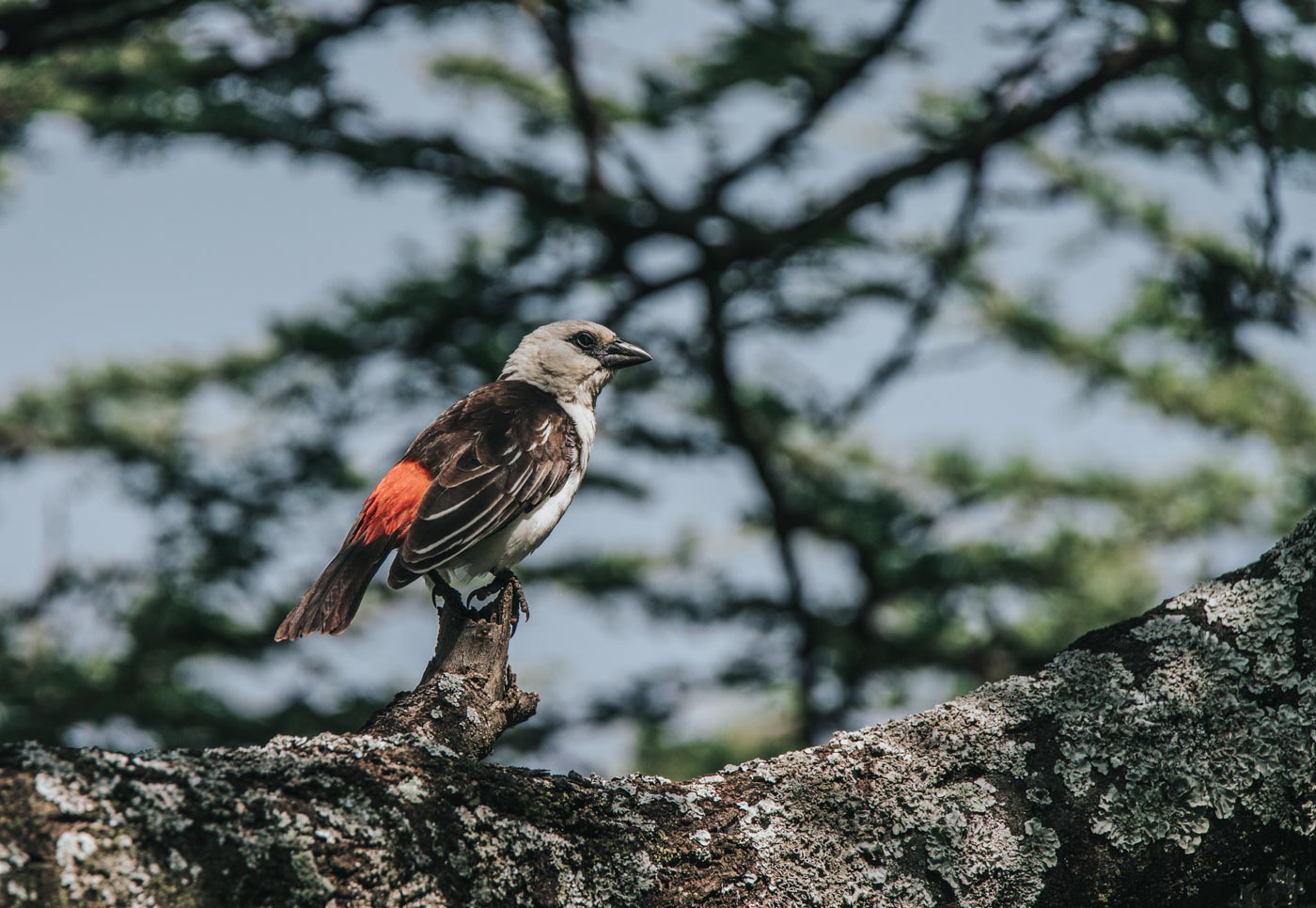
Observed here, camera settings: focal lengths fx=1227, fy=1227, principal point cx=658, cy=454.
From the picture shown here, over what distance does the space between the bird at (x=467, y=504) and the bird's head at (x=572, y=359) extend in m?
0.19

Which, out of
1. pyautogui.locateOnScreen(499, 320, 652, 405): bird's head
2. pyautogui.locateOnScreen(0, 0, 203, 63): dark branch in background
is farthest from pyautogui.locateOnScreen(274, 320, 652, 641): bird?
pyautogui.locateOnScreen(0, 0, 203, 63): dark branch in background

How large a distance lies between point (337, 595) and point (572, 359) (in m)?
2.20

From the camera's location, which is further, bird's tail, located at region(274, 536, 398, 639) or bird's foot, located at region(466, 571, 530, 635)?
bird's tail, located at region(274, 536, 398, 639)

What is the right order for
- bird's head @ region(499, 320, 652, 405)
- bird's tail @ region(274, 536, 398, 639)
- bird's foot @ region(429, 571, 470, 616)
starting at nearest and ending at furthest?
bird's foot @ region(429, 571, 470, 616) < bird's tail @ region(274, 536, 398, 639) < bird's head @ region(499, 320, 652, 405)

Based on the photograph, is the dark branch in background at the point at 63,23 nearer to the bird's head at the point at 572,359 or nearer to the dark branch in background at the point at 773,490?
the bird's head at the point at 572,359

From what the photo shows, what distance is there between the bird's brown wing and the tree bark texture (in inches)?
84.1

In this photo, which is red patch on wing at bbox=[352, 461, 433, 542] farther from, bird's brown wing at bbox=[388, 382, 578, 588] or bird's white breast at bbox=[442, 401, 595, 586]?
bird's white breast at bbox=[442, 401, 595, 586]

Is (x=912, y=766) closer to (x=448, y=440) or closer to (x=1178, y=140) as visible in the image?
(x=448, y=440)

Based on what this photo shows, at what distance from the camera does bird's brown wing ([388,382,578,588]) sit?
13.9 feet

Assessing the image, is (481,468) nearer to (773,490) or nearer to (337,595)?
(337,595)

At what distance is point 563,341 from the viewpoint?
5.97m

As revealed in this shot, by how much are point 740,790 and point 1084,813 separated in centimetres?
59

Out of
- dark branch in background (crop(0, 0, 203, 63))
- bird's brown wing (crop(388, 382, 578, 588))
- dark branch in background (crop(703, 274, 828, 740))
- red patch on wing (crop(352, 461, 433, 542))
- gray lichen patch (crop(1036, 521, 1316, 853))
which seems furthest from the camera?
dark branch in background (crop(703, 274, 828, 740))

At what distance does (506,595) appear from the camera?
3.32 metres
